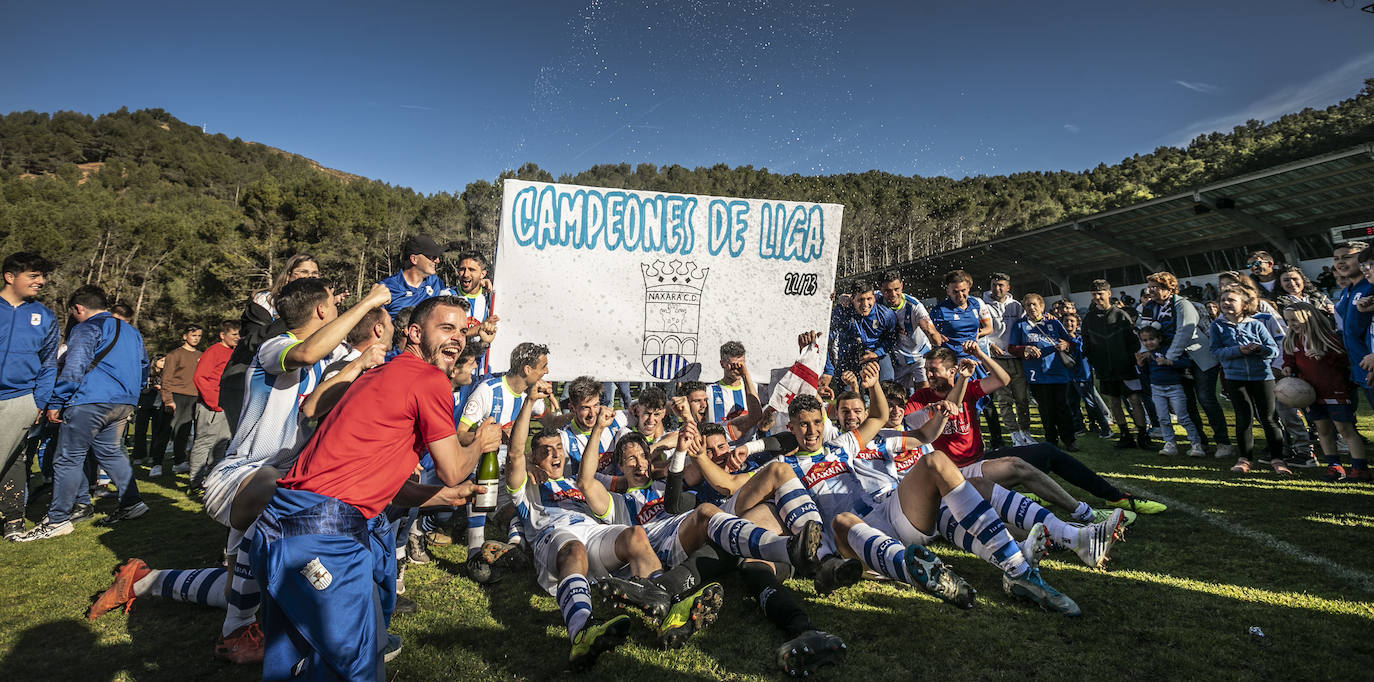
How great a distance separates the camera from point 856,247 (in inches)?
2328

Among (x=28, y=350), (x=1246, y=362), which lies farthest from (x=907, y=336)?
(x=28, y=350)

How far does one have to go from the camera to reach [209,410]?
7.96 m

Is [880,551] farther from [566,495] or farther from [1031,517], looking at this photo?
[566,495]

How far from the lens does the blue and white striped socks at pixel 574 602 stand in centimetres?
295

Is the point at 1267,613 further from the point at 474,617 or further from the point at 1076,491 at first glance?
the point at 474,617

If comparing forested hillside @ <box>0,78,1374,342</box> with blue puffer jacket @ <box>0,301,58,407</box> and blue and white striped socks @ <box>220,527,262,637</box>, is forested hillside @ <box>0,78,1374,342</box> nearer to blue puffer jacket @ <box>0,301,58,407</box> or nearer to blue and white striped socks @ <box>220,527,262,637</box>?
blue puffer jacket @ <box>0,301,58,407</box>

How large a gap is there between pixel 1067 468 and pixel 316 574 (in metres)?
4.92

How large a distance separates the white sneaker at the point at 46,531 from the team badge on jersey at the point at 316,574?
203 inches

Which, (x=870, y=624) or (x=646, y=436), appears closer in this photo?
(x=870, y=624)

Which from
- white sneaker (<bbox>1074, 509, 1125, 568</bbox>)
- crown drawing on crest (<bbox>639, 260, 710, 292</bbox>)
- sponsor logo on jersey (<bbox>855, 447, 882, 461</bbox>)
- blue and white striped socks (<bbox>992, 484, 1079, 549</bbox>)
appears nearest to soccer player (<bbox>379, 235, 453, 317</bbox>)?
crown drawing on crest (<bbox>639, 260, 710, 292</bbox>)

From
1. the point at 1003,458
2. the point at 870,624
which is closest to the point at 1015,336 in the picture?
the point at 1003,458

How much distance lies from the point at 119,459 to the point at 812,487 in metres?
6.42

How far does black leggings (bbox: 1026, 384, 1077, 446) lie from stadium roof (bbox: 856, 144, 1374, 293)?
13.9 meters

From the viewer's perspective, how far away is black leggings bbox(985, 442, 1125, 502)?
4645 mm
